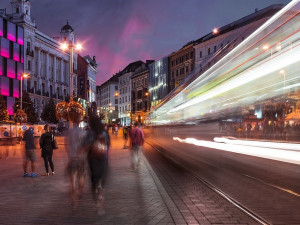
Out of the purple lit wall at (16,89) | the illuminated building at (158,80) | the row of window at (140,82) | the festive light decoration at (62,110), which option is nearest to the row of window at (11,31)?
the purple lit wall at (16,89)

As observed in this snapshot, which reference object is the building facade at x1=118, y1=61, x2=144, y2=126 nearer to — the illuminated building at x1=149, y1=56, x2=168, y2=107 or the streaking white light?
the illuminated building at x1=149, y1=56, x2=168, y2=107

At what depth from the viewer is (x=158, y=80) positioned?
9938 cm

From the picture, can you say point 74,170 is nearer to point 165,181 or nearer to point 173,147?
point 165,181

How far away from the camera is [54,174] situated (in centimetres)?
1505

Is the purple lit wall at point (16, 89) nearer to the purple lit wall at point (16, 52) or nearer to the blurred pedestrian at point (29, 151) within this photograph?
the purple lit wall at point (16, 52)

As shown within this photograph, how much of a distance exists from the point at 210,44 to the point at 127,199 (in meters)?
69.7

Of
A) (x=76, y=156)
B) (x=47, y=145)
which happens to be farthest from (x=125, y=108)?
(x=76, y=156)

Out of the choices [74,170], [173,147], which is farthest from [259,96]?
[173,147]

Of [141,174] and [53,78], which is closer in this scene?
[141,174]

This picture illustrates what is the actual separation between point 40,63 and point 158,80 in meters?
27.5

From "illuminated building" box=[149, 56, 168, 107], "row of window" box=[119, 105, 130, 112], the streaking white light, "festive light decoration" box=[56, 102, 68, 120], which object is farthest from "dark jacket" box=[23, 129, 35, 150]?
"row of window" box=[119, 105, 130, 112]

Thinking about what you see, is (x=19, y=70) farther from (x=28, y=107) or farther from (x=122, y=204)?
(x=122, y=204)

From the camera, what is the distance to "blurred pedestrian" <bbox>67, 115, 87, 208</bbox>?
8.87 metres

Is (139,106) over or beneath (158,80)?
beneath
